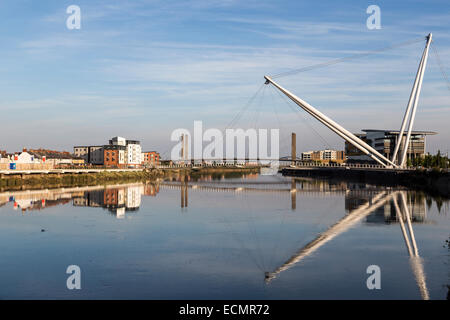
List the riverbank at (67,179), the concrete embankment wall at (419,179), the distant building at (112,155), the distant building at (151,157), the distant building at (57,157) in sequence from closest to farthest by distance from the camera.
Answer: the concrete embankment wall at (419,179) < the riverbank at (67,179) < the distant building at (57,157) < the distant building at (112,155) < the distant building at (151,157)

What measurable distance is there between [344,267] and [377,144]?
101 m

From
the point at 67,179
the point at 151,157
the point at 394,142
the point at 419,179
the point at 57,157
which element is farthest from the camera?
the point at 151,157

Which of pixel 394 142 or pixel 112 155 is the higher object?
pixel 394 142

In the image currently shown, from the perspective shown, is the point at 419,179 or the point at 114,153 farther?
the point at 114,153

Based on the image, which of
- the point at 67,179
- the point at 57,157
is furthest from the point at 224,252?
the point at 57,157

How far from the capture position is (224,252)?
67.8ft

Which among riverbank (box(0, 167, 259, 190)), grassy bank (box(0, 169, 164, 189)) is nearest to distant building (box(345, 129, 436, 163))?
riverbank (box(0, 167, 259, 190))

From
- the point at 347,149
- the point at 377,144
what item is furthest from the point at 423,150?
the point at 347,149

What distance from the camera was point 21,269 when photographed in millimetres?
17281

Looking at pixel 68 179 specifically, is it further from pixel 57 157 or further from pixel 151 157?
pixel 151 157

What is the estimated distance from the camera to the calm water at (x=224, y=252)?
48.5 feet

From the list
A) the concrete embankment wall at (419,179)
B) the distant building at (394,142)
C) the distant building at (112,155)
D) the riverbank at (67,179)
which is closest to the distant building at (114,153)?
the distant building at (112,155)

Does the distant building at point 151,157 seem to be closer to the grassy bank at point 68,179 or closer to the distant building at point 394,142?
the grassy bank at point 68,179

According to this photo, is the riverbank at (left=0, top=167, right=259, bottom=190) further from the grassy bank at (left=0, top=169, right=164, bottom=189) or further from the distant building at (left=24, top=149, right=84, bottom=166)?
the distant building at (left=24, top=149, right=84, bottom=166)
